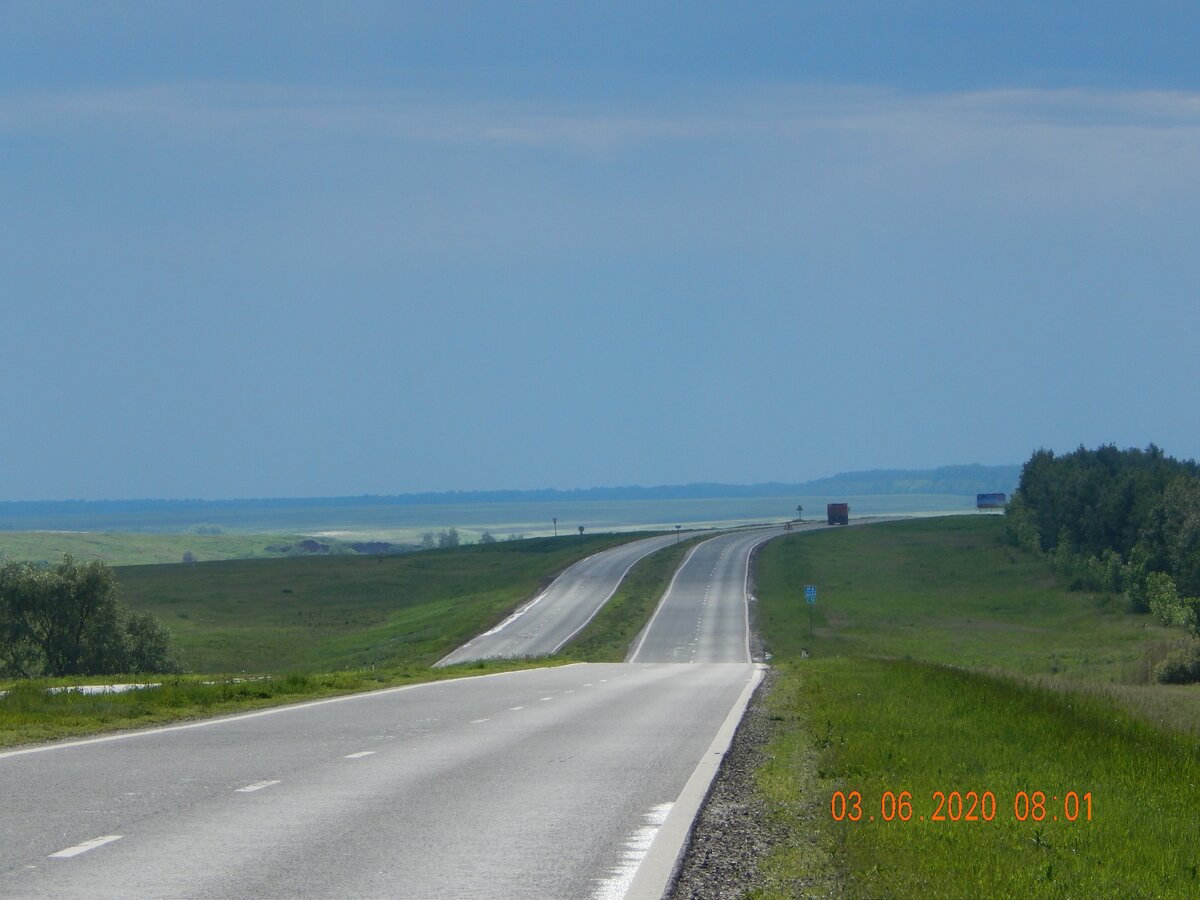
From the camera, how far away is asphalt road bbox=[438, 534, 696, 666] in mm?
64312

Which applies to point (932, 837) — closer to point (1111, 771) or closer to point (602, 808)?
point (602, 808)

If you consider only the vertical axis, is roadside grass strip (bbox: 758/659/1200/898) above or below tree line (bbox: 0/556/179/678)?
above

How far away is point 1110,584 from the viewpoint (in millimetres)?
87500

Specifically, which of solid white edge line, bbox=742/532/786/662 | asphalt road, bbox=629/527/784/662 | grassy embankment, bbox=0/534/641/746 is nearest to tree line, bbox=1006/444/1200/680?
solid white edge line, bbox=742/532/786/662

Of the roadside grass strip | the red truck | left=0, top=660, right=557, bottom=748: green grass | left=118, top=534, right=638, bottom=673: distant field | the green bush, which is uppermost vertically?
the red truck

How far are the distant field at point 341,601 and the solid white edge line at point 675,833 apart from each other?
4872 centimetres

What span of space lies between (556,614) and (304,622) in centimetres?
2216

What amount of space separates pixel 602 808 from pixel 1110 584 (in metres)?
83.1

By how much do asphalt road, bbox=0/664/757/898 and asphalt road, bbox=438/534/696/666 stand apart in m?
41.1

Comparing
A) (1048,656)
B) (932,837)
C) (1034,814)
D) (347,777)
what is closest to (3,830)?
(347,777)

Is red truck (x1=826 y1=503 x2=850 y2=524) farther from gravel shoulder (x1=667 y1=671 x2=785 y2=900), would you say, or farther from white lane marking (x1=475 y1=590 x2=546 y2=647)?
gravel shoulder (x1=667 y1=671 x2=785 y2=900)

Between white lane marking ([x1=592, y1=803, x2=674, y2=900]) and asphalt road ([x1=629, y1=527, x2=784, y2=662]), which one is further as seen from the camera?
asphalt road ([x1=629, y1=527, x2=784, y2=662])
